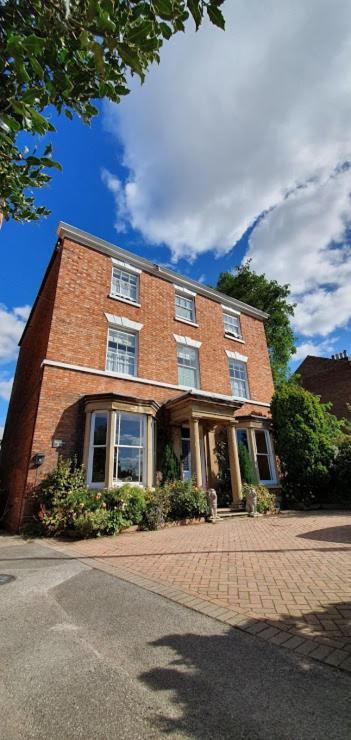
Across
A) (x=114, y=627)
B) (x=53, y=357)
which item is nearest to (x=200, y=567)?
(x=114, y=627)

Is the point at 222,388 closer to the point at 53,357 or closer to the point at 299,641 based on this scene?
the point at 53,357

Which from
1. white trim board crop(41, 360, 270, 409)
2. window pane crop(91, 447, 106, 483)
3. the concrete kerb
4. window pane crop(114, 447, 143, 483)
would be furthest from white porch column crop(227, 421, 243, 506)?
the concrete kerb

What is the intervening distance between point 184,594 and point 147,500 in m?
5.80

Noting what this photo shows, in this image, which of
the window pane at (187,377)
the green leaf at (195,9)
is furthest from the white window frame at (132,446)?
the green leaf at (195,9)

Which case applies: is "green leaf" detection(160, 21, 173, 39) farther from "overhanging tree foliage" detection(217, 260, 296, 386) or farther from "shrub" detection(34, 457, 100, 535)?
"overhanging tree foliage" detection(217, 260, 296, 386)

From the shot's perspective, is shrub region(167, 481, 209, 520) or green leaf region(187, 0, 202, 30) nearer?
green leaf region(187, 0, 202, 30)

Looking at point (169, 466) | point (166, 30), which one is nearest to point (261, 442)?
point (169, 466)

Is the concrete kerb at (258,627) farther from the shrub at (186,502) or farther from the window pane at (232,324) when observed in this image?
the window pane at (232,324)

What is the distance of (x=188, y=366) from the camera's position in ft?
48.6

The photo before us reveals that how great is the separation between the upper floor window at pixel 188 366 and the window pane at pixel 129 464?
412cm

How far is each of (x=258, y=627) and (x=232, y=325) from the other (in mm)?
15945

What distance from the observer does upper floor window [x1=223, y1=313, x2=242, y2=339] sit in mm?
17781

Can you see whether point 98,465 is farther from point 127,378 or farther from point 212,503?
point 212,503

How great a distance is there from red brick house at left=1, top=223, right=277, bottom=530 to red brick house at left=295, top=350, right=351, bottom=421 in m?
12.5
